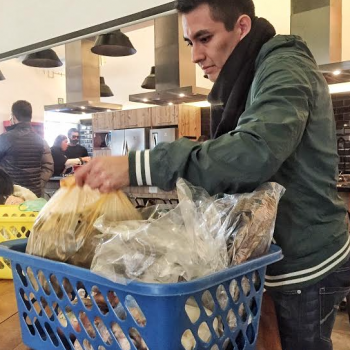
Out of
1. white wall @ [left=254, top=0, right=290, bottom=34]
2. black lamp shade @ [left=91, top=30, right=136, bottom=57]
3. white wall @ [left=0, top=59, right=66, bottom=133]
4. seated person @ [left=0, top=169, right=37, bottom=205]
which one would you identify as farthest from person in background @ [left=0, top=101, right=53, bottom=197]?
white wall @ [left=0, top=59, right=66, bottom=133]

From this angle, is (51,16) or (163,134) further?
(163,134)

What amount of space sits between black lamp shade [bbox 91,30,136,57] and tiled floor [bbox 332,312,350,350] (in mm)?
2844

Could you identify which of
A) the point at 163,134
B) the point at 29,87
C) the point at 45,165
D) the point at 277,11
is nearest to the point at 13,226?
the point at 45,165

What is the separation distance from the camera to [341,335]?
258 centimetres

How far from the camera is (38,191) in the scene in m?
3.45

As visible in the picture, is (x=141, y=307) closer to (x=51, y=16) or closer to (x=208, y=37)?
(x=208, y=37)

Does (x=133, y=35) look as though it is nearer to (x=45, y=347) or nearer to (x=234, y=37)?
(x=234, y=37)

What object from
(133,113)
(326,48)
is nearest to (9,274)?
(326,48)

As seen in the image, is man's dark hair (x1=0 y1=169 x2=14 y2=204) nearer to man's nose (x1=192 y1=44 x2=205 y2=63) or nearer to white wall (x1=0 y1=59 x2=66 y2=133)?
man's nose (x1=192 y1=44 x2=205 y2=63)

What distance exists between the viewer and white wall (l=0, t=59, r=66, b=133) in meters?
7.46

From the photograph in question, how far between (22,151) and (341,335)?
8.92ft

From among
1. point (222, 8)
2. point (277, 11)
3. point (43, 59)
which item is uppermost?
point (277, 11)

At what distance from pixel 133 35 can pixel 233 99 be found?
22.0 ft

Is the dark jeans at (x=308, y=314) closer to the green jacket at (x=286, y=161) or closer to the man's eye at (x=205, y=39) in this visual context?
the green jacket at (x=286, y=161)
